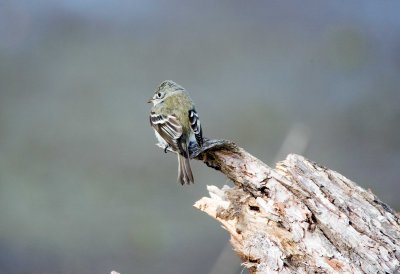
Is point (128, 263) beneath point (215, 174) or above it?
beneath

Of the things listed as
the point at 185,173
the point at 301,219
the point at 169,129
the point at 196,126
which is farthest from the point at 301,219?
the point at 169,129

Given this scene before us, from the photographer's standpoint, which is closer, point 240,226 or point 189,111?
point 240,226

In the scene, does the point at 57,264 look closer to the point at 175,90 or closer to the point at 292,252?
the point at 175,90

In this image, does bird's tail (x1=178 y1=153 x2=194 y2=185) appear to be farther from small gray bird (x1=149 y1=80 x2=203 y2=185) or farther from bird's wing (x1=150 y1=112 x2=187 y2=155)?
bird's wing (x1=150 y1=112 x2=187 y2=155)

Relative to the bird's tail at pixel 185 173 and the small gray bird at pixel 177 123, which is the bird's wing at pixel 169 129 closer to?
the small gray bird at pixel 177 123

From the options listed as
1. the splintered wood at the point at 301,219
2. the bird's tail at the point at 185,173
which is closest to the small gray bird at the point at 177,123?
the bird's tail at the point at 185,173

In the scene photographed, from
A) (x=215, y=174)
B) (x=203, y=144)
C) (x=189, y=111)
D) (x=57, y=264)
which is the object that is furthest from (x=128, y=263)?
(x=203, y=144)
